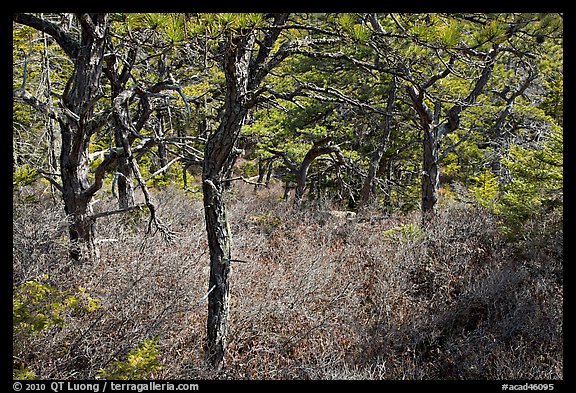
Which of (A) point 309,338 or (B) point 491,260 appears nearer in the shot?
(A) point 309,338

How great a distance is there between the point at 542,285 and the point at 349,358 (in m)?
3.12

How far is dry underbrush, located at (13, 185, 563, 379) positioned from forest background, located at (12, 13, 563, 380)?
0.03 metres

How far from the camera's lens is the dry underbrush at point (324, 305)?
452 centimetres

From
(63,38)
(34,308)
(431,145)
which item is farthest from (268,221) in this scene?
(34,308)

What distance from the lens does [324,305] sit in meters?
5.98

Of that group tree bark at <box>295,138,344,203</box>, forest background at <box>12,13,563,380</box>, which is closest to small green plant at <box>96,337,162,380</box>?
forest background at <box>12,13,563,380</box>

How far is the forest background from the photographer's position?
373cm

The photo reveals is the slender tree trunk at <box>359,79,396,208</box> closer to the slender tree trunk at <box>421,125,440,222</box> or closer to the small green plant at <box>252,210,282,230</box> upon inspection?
the slender tree trunk at <box>421,125,440,222</box>

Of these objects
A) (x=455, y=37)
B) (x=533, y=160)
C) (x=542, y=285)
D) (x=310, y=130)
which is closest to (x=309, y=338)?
(x=542, y=285)

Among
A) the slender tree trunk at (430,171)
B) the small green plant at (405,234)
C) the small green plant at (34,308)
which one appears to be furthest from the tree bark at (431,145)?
the small green plant at (34,308)

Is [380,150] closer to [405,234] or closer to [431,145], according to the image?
[431,145]

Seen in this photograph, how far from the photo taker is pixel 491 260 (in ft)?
23.0
